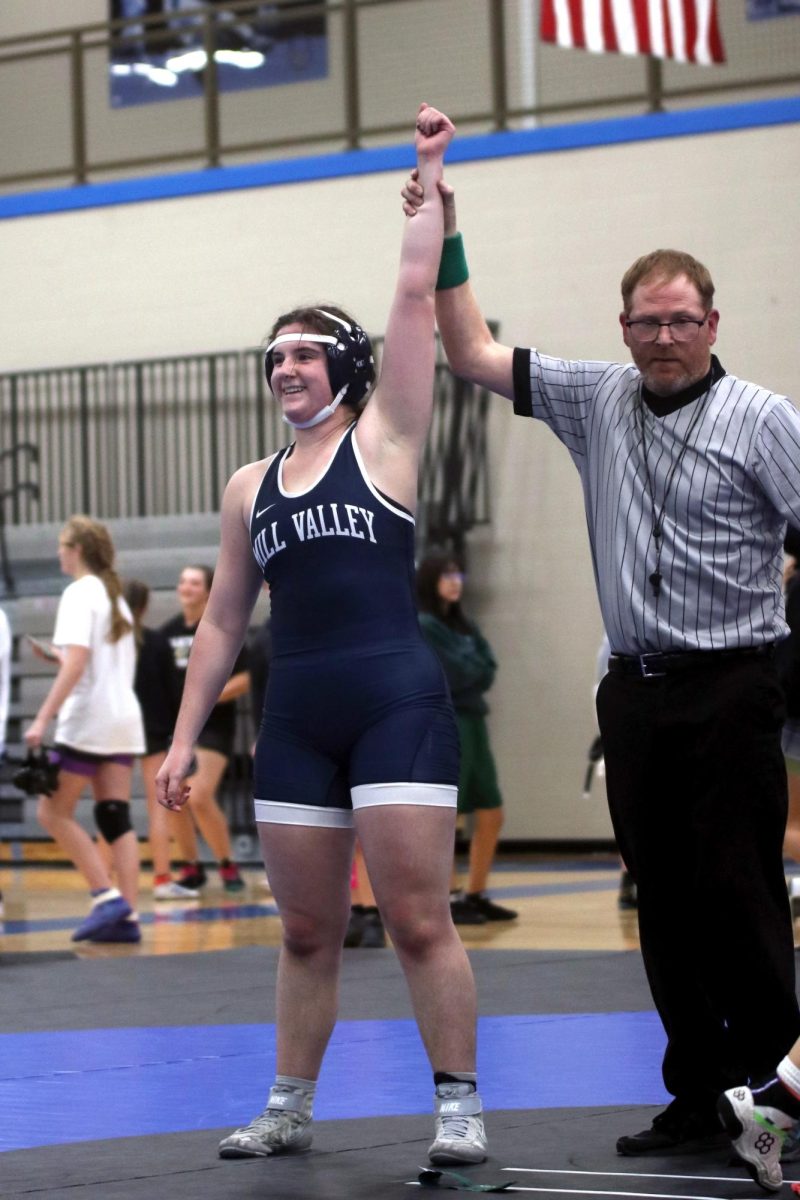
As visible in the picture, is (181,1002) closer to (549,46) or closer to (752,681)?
(752,681)

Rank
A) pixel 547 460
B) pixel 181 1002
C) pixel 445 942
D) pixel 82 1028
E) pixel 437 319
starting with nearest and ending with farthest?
pixel 445 942, pixel 437 319, pixel 82 1028, pixel 181 1002, pixel 547 460

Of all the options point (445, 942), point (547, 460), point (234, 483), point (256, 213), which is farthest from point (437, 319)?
point (256, 213)

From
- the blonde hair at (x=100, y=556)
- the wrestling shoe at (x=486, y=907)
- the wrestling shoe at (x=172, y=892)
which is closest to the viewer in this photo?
the blonde hair at (x=100, y=556)

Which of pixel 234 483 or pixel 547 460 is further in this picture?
pixel 547 460

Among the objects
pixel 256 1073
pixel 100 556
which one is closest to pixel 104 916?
pixel 100 556

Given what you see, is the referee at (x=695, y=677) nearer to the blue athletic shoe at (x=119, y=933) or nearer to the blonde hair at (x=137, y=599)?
Result: the blue athletic shoe at (x=119, y=933)

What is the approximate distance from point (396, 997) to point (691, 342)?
10.6 ft

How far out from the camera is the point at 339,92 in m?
14.8

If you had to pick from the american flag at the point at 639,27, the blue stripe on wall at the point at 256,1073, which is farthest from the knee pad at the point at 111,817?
the american flag at the point at 639,27

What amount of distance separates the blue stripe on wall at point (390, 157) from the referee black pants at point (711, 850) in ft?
32.4

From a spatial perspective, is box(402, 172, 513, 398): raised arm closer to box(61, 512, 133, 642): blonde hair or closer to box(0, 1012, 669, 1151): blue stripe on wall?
box(0, 1012, 669, 1151): blue stripe on wall

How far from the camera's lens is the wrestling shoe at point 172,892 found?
1055cm

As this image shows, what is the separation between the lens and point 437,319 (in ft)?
A: 13.9

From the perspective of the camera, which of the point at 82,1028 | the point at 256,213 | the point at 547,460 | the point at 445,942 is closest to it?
the point at 445,942
